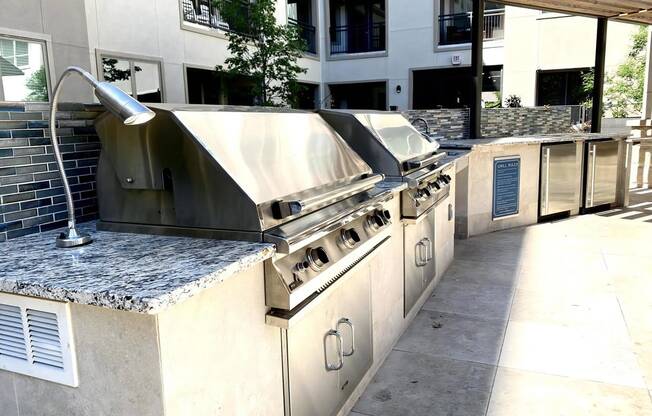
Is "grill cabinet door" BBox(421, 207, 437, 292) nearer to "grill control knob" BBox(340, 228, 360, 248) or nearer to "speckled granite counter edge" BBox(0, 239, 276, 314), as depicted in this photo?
"grill control knob" BBox(340, 228, 360, 248)

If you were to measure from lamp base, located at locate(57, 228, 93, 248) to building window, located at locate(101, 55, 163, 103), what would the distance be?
7.63m

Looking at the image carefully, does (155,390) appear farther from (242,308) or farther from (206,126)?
(206,126)

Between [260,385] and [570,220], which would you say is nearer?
[260,385]

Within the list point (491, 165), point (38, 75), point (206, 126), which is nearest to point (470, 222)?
point (491, 165)

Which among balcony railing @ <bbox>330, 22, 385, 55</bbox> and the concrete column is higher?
balcony railing @ <bbox>330, 22, 385, 55</bbox>

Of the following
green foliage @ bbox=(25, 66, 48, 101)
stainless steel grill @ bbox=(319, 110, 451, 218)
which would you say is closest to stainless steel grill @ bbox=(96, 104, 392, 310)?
stainless steel grill @ bbox=(319, 110, 451, 218)

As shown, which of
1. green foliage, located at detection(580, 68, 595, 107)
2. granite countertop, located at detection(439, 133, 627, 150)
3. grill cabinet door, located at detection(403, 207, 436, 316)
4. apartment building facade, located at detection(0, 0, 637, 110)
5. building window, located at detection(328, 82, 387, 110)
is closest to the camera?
grill cabinet door, located at detection(403, 207, 436, 316)

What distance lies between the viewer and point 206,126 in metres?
1.87

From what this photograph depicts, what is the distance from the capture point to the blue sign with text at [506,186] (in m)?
6.15

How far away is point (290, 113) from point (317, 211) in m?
0.66

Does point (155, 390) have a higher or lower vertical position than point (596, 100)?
lower

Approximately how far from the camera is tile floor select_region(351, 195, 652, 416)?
2615 millimetres

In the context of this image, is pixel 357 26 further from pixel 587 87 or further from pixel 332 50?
pixel 587 87

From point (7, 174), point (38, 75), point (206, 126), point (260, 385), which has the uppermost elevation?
point (38, 75)
